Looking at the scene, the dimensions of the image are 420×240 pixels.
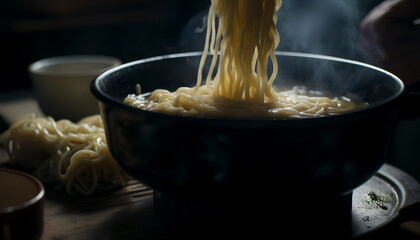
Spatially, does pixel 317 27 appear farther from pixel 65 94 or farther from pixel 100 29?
pixel 100 29

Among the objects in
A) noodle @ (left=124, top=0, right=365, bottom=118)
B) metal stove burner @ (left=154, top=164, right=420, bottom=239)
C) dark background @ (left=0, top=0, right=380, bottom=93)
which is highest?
noodle @ (left=124, top=0, right=365, bottom=118)

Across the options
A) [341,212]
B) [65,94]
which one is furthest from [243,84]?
[65,94]

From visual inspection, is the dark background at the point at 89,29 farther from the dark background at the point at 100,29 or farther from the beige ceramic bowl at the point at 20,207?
the beige ceramic bowl at the point at 20,207

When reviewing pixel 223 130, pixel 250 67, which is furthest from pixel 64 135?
pixel 223 130

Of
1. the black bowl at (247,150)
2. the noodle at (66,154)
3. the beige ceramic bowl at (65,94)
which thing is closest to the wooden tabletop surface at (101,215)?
the noodle at (66,154)

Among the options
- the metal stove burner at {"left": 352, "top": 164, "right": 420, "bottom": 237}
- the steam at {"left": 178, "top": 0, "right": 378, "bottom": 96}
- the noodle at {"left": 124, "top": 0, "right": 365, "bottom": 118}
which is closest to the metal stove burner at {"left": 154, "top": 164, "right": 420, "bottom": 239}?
the metal stove burner at {"left": 352, "top": 164, "right": 420, "bottom": 237}

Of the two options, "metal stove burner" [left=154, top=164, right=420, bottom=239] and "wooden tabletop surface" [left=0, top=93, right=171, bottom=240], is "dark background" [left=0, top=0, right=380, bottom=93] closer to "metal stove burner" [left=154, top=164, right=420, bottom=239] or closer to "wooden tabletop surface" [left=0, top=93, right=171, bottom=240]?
"metal stove burner" [left=154, top=164, right=420, bottom=239]
